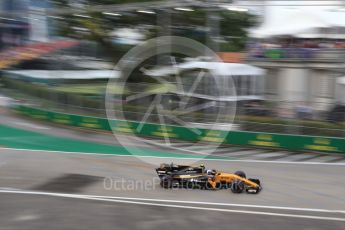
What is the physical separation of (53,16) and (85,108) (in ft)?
25.4

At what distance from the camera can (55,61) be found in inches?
1152

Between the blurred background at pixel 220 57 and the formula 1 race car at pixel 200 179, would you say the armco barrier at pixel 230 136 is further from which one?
the formula 1 race car at pixel 200 179

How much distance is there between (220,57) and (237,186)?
1148 cm

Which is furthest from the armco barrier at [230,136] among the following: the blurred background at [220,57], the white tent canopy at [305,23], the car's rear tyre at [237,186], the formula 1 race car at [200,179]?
the white tent canopy at [305,23]

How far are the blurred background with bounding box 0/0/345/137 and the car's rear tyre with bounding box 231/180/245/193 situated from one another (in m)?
7.37

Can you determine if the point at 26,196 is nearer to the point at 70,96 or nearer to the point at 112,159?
the point at 112,159

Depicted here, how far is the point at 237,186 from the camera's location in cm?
977

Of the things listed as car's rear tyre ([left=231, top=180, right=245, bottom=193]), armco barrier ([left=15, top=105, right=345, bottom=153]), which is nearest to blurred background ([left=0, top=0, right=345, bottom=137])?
armco barrier ([left=15, top=105, right=345, bottom=153])

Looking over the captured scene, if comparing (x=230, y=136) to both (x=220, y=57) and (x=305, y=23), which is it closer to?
(x=220, y=57)

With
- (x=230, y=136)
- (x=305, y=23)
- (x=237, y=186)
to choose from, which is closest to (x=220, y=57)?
(x=230, y=136)

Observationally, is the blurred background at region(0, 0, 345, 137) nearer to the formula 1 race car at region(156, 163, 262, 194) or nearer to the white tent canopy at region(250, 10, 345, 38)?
the white tent canopy at region(250, 10, 345, 38)

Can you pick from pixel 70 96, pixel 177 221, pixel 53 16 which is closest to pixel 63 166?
pixel 177 221

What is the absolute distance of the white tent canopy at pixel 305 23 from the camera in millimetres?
23666

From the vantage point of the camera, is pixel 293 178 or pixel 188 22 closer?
pixel 293 178
